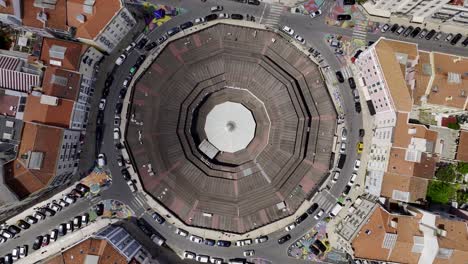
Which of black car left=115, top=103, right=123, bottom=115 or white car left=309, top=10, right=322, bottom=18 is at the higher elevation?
white car left=309, top=10, right=322, bottom=18

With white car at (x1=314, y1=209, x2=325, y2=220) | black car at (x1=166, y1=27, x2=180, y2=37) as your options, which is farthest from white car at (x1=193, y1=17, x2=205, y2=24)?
white car at (x1=314, y1=209, x2=325, y2=220)

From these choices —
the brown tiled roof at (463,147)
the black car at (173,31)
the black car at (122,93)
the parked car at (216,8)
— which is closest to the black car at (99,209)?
the black car at (122,93)

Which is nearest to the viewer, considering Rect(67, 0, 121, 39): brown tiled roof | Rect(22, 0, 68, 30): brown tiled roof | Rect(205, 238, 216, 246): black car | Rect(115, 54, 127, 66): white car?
Rect(22, 0, 68, 30): brown tiled roof

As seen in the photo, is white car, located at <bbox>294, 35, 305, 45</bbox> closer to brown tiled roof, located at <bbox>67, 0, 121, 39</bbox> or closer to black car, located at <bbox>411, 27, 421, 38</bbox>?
black car, located at <bbox>411, 27, 421, 38</bbox>

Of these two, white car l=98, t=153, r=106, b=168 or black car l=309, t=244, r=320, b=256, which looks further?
white car l=98, t=153, r=106, b=168

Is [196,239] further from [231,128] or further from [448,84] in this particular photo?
[448,84]

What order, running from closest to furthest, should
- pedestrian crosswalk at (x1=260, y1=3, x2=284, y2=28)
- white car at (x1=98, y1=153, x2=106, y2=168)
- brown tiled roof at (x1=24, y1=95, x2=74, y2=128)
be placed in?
brown tiled roof at (x1=24, y1=95, x2=74, y2=128) → white car at (x1=98, y1=153, x2=106, y2=168) → pedestrian crosswalk at (x1=260, y1=3, x2=284, y2=28)

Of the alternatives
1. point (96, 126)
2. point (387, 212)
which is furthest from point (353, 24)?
point (96, 126)
